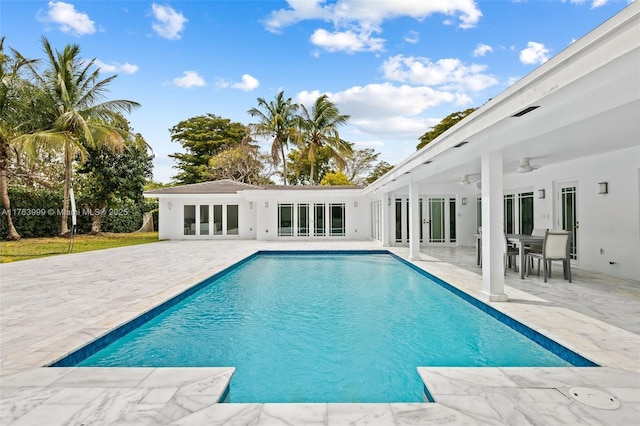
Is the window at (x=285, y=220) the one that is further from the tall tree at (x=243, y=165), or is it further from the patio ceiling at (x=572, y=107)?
the tall tree at (x=243, y=165)

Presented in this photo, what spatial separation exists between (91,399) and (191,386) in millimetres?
728

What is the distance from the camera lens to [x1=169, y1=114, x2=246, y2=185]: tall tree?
3222 centimetres

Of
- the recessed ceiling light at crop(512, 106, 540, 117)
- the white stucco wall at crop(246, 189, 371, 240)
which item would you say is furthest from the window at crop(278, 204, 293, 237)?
the recessed ceiling light at crop(512, 106, 540, 117)

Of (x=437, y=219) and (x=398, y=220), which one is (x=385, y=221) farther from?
(x=437, y=219)

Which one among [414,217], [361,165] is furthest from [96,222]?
[361,165]

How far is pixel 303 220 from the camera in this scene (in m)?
18.7

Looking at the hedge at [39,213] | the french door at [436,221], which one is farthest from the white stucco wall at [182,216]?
the french door at [436,221]

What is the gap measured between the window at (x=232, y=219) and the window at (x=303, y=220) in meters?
3.60

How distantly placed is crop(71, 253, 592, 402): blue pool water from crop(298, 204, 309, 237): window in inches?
429

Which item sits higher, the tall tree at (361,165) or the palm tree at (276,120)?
the palm tree at (276,120)

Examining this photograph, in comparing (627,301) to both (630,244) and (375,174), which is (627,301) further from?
(375,174)

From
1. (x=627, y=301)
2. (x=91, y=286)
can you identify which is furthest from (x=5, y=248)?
(x=627, y=301)

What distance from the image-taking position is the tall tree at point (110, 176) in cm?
2019

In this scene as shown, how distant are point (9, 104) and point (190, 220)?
362 inches
